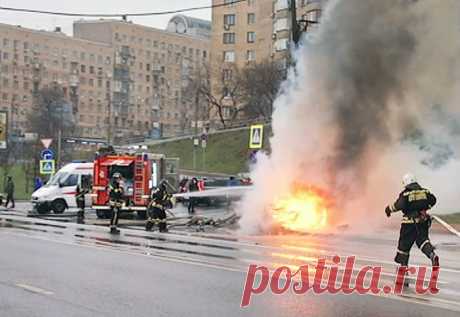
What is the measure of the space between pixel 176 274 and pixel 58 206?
19.4m

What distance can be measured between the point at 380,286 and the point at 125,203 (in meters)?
17.4

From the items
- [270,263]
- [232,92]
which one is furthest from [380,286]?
[232,92]

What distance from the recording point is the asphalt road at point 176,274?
326 inches

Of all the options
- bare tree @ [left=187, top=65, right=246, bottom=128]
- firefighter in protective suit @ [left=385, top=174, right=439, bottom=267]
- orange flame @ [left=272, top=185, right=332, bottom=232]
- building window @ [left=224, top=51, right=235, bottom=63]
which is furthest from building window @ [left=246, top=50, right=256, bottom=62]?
firefighter in protective suit @ [left=385, top=174, right=439, bottom=267]

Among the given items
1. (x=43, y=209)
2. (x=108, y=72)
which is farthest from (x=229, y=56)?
(x=43, y=209)

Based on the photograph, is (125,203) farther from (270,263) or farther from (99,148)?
(270,263)

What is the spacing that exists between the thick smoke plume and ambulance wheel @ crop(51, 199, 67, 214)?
1012cm

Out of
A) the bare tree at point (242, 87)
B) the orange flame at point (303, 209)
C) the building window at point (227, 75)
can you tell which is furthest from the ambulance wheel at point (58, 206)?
the building window at point (227, 75)

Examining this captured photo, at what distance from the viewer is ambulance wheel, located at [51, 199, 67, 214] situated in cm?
2930

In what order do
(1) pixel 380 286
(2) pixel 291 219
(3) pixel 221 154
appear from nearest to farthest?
(1) pixel 380 286 → (2) pixel 291 219 → (3) pixel 221 154

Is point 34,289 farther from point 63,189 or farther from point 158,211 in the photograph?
point 63,189

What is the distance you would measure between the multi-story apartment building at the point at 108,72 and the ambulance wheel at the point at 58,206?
221ft

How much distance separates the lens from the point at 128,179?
27.0m

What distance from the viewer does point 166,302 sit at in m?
8.60
